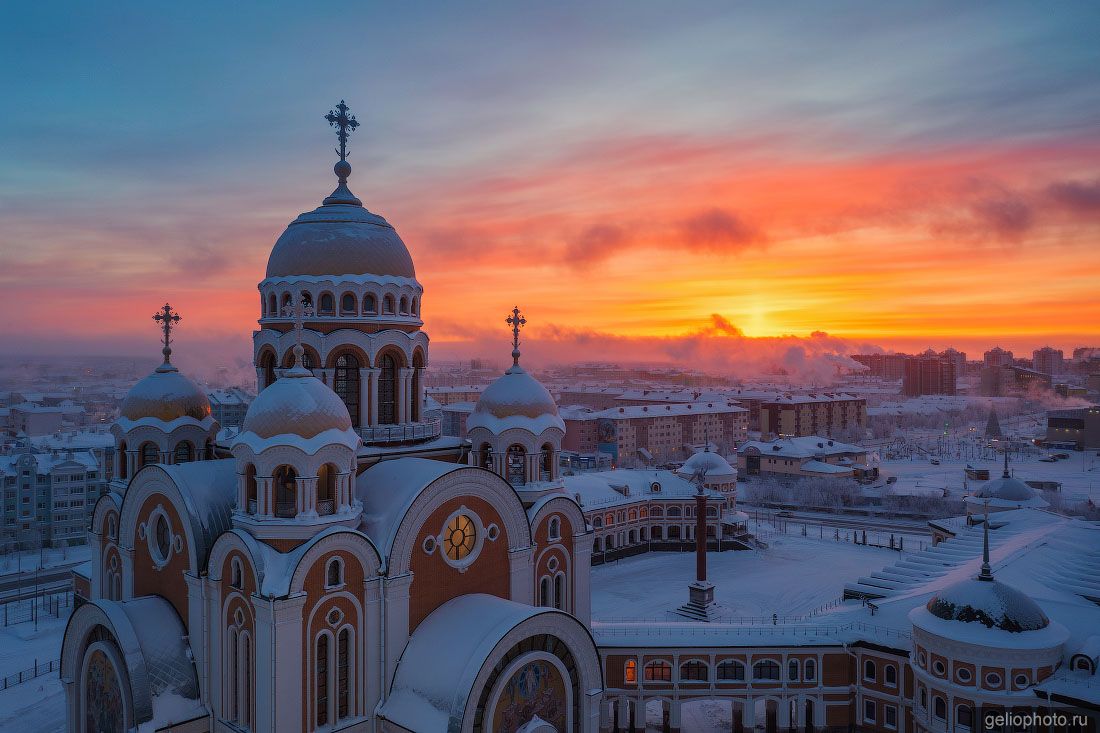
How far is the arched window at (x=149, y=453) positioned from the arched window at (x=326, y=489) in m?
9.23

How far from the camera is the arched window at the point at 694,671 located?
25.4 meters

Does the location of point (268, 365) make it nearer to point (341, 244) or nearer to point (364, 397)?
point (364, 397)

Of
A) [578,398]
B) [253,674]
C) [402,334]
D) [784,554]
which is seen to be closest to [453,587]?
[253,674]

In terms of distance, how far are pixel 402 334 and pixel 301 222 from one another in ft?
15.2

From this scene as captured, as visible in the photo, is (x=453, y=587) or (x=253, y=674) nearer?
(x=253, y=674)

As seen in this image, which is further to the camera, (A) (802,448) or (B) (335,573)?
(A) (802,448)

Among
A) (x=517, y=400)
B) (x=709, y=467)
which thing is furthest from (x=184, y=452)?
(x=709, y=467)

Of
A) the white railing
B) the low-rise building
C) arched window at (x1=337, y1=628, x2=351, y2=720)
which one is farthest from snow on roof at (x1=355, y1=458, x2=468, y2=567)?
the low-rise building

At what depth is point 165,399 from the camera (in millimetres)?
24328

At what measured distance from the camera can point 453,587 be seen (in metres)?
19.2

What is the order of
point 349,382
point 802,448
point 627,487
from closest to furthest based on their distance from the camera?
1. point 349,382
2. point 627,487
3. point 802,448

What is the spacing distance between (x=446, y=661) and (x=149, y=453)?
43.7 feet

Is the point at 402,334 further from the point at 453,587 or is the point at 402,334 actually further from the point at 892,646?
the point at 892,646

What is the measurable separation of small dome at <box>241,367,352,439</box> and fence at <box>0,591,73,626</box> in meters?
25.7
